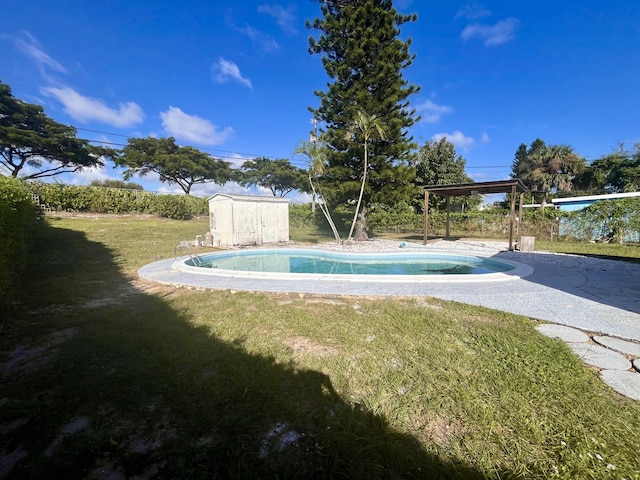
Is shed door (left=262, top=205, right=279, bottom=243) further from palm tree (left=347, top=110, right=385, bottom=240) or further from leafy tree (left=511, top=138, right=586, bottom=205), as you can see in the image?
leafy tree (left=511, top=138, right=586, bottom=205)

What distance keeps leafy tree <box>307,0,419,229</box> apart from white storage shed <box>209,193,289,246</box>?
3.37 metres

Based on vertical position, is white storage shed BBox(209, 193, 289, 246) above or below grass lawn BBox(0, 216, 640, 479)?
above

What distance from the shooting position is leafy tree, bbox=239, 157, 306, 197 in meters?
41.0

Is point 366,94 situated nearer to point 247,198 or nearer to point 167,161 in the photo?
point 247,198

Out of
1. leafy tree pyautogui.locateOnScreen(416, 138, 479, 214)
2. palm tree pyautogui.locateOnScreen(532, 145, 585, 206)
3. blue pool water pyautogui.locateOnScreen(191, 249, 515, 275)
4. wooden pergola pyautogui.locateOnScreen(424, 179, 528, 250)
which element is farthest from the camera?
palm tree pyautogui.locateOnScreen(532, 145, 585, 206)

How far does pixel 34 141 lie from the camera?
2366 centimetres

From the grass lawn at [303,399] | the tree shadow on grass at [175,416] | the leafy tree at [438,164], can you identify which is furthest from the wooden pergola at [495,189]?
the tree shadow on grass at [175,416]

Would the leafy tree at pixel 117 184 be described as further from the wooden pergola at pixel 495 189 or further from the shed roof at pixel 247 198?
the wooden pergola at pixel 495 189

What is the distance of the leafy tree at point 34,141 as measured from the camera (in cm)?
2331

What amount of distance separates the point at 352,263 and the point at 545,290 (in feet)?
18.9

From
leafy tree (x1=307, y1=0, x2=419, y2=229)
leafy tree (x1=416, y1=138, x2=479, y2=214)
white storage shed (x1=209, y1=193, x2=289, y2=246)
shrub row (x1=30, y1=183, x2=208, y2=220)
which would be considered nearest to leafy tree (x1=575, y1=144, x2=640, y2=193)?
leafy tree (x1=416, y1=138, x2=479, y2=214)

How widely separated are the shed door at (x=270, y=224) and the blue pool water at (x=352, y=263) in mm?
2136

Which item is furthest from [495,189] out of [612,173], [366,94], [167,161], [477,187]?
[167,161]

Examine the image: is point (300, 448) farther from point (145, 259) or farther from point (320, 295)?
point (145, 259)
